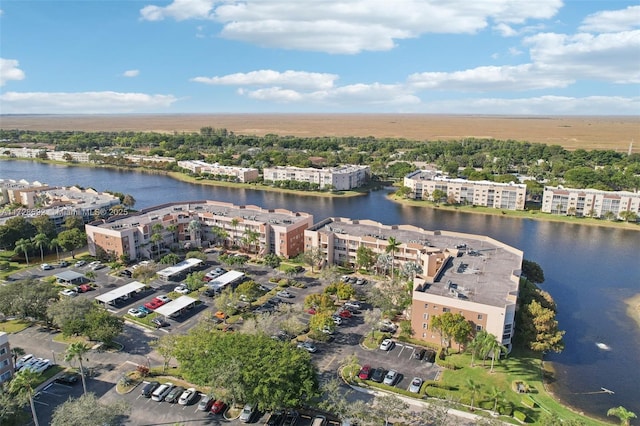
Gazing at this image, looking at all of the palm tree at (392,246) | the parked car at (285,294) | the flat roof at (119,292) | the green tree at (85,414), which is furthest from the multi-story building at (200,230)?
the green tree at (85,414)

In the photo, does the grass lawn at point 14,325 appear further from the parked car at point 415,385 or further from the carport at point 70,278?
the parked car at point 415,385

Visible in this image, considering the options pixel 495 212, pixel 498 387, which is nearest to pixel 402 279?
pixel 498 387

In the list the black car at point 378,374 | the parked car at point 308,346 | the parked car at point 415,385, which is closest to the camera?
the parked car at point 415,385

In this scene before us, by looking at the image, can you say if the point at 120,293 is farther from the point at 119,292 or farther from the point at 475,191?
the point at 475,191

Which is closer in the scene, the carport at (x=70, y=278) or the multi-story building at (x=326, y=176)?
the carport at (x=70, y=278)

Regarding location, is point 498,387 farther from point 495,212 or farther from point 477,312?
Answer: point 495,212

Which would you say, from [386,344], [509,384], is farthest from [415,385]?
[509,384]
